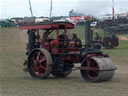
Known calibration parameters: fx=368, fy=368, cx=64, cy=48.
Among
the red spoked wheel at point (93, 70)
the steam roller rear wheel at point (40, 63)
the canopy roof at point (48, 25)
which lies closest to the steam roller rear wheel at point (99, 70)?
the red spoked wheel at point (93, 70)

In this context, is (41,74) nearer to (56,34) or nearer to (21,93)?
(56,34)

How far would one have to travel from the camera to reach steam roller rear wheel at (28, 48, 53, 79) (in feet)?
36.2

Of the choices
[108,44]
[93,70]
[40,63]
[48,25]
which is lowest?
[108,44]

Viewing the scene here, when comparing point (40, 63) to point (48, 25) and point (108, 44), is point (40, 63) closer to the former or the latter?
point (48, 25)

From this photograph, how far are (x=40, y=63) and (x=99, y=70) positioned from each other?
2.12m

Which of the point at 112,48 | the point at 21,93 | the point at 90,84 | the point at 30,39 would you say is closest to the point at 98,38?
the point at 112,48

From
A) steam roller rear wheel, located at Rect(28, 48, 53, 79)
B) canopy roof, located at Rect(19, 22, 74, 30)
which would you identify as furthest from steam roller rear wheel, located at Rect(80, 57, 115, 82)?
canopy roof, located at Rect(19, 22, 74, 30)

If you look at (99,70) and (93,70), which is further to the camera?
(93,70)

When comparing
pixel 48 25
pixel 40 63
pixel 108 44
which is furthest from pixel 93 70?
pixel 108 44

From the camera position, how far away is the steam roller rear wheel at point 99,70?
10.1 meters

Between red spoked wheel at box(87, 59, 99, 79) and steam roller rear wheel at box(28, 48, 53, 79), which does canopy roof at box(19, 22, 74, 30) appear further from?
red spoked wheel at box(87, 59, 99, 79)

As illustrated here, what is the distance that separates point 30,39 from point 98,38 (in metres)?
16.2

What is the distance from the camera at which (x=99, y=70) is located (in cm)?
1005

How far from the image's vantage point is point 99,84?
9.90m
